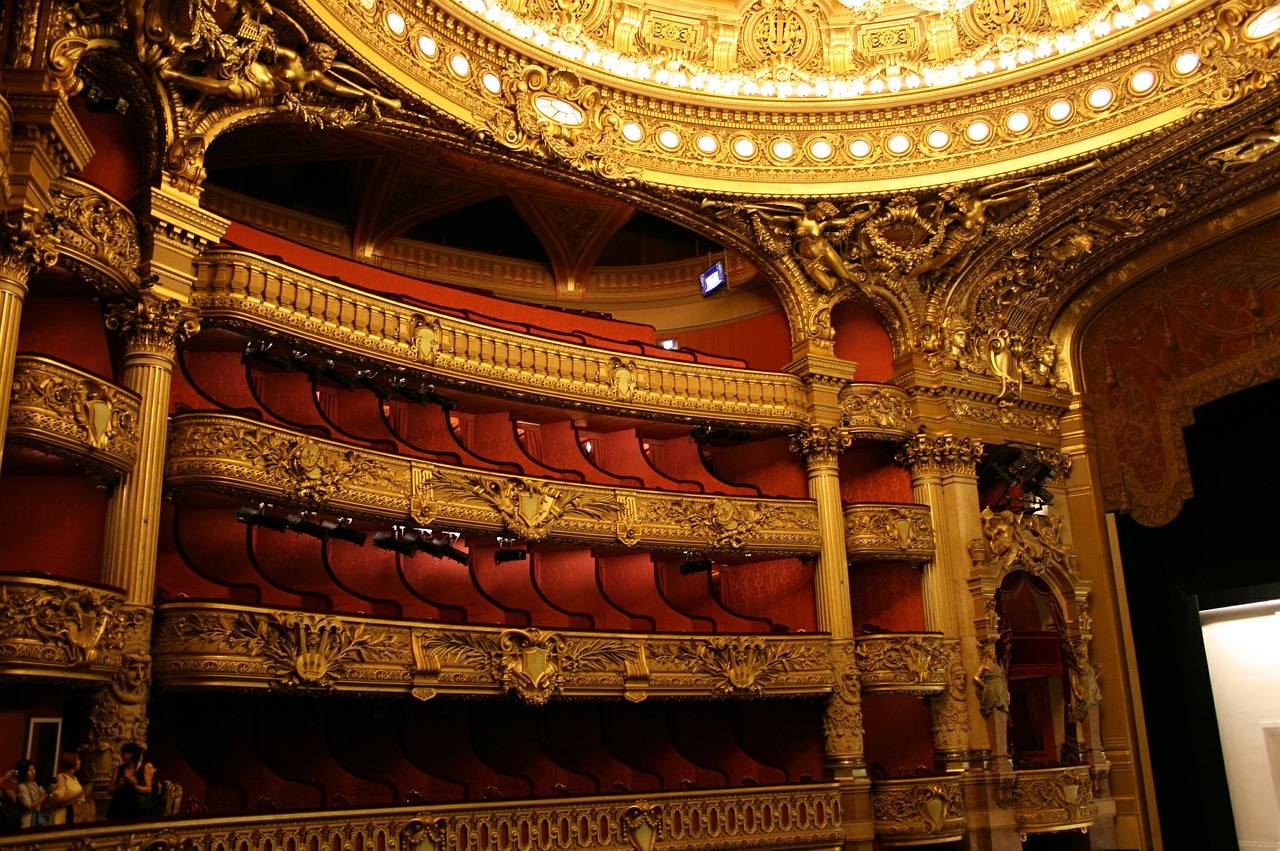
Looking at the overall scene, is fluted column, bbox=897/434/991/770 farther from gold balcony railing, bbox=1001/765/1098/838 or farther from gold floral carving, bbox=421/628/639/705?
gold floral carving, bbox=421/628/639/705

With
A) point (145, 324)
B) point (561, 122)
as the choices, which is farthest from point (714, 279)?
point (145, 324)

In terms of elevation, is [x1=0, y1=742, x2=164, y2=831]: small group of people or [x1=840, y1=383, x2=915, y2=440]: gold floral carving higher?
[x1=840, y1=383, x2=915, y2=440]: gold floral carving

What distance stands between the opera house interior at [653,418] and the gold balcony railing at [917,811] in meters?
0.05

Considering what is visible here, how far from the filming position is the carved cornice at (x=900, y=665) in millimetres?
13234

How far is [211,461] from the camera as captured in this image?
957cm

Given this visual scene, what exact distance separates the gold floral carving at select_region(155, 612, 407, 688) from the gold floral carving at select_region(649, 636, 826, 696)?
10.9 feet

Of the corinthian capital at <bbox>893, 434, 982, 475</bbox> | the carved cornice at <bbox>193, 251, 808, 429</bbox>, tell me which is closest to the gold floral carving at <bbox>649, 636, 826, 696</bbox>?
the carved cornice at <bbox>193, 251, 808, 429</bbox>

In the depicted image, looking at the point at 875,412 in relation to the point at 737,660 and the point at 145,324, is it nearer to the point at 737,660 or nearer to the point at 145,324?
the point at 737,660

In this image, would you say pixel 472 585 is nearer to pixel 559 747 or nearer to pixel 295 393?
pixel 559 747

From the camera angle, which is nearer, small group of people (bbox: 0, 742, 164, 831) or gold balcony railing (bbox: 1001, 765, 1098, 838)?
small group of people (bbox: 0, 742, 164, 831)

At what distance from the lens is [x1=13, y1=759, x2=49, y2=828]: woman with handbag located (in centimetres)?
709

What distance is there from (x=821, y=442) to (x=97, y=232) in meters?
8.66

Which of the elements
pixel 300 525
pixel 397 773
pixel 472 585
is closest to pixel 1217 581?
pixel 472 585

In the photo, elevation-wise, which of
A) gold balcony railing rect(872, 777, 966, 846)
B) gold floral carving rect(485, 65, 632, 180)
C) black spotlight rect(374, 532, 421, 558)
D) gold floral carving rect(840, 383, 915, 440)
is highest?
gold floral carving rect(485, 65, 632, 180)
